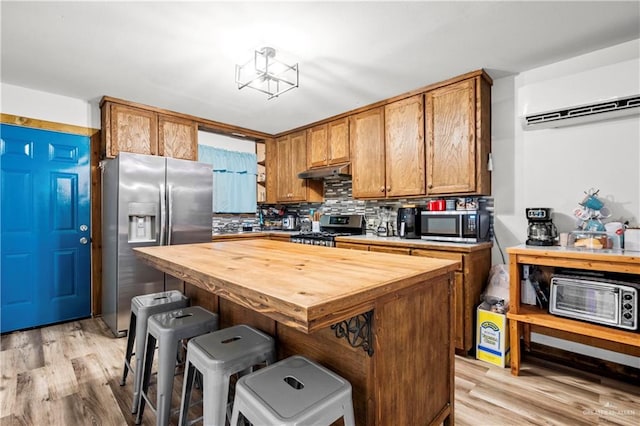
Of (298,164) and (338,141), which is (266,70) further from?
(298,164)

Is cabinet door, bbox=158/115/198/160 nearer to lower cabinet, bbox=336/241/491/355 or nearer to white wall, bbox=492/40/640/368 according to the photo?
lower cabinet, bbox=336/241/491/355

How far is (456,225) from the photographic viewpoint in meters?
2.82

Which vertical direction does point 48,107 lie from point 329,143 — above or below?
above

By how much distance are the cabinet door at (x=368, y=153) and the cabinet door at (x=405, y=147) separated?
9 centimetres

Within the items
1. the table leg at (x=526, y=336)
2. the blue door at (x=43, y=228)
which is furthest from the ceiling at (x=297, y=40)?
the table leg at (x=526, y=336)

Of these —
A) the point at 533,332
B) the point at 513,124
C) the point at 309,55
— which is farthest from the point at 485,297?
the point at 309,55

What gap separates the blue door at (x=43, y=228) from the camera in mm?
3059

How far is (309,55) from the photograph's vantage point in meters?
2.47

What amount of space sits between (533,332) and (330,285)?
256cm

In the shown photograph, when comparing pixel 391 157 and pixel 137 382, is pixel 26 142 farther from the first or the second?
pixel 391 157

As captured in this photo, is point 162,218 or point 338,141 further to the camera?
point 338,141

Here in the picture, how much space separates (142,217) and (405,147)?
2833 millimetres

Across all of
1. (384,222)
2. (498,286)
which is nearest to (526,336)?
(498,286)

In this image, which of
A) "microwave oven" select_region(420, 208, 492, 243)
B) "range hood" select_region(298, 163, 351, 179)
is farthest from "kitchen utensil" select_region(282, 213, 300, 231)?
"microwave oven" select_region(420, 208, 492, 243)
